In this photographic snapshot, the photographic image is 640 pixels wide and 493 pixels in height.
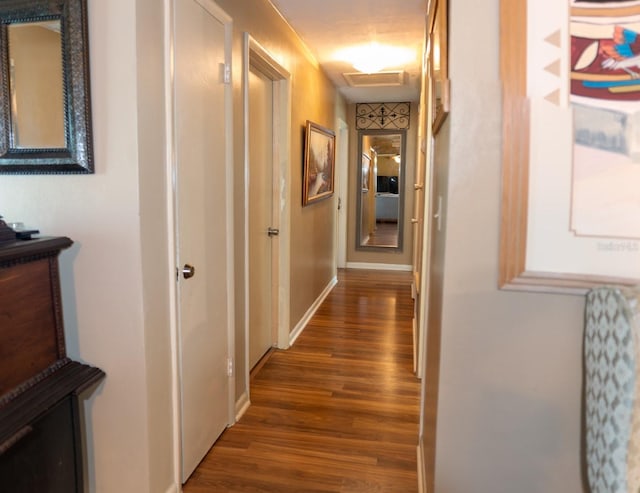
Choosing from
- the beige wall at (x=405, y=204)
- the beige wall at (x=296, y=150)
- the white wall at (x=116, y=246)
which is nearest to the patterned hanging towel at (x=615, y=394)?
the white wall at (x=116, y=246)

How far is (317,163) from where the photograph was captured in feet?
13.7

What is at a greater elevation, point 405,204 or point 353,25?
point 353,25

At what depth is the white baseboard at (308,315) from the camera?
3.69 metres

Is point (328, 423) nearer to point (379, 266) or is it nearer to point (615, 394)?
point (615, 394)

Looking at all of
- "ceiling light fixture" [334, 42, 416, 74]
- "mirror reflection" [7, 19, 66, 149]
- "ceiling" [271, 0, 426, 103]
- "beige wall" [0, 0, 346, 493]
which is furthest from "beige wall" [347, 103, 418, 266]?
"mirror reflection" [7, 19, 66, 149]

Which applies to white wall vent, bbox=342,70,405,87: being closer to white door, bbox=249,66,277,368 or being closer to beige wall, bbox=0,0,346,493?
white door, bbox=249,66,277,368

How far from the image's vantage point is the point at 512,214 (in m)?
1.19

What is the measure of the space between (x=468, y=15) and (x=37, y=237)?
1503 millimetres

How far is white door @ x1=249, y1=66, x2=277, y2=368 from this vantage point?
9.73 feet

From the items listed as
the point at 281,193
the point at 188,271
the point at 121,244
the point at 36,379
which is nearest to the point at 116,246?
the point at 121,244

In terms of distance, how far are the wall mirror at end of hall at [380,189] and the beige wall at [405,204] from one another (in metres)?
0.05

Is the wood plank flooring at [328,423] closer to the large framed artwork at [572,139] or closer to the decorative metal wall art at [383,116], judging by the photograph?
the large framed artwork at [572,139]

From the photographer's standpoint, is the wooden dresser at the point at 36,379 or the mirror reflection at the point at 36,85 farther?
the mirror reflection at the point at 36,85

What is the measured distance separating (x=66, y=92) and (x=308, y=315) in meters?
3.05
